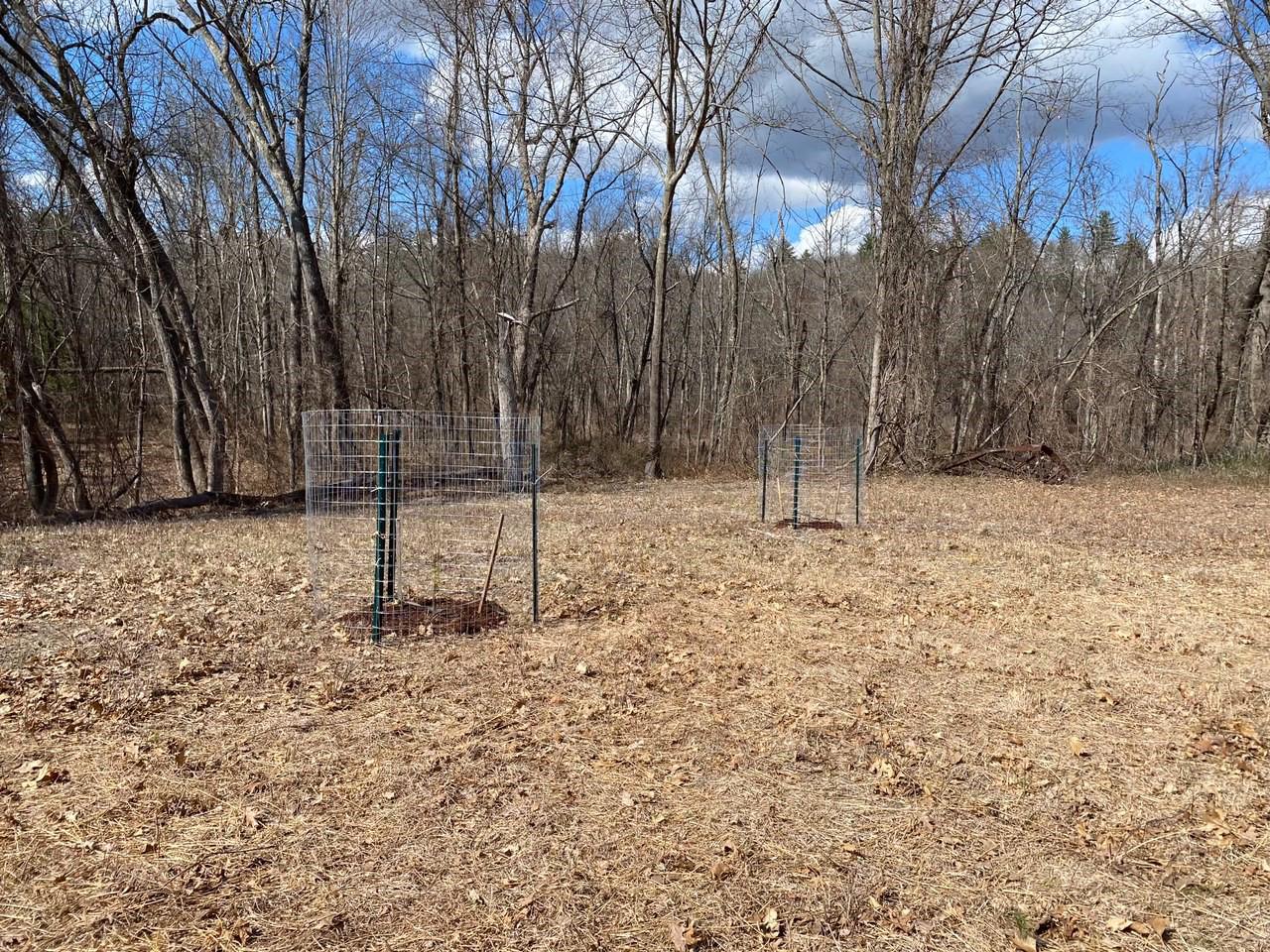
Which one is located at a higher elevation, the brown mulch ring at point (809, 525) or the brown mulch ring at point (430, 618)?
the brown mulch ring at point (809, 525)

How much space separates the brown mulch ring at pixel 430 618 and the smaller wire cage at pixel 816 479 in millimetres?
4452

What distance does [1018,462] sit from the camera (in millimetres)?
16297

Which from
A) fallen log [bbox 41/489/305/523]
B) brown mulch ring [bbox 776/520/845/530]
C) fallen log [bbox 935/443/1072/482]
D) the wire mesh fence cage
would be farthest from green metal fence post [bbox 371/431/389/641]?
fallen log [bbox 935/443/1072/482]

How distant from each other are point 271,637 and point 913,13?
1746 cm

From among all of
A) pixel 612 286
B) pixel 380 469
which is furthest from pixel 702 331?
pixel 380 469

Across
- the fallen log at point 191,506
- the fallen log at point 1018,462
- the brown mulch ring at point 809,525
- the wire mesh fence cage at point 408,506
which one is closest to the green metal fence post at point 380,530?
the wire mesh fence cage at point 408,506

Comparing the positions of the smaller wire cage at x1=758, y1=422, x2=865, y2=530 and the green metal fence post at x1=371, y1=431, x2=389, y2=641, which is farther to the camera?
the smaller wire cage at x1=758, y1=422, x2=865, y2=530

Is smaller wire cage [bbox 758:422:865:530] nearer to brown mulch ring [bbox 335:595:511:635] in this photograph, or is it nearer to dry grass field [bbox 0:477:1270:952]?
dry grass field [bbox 0:477:1270:952]

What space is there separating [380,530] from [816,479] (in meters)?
7.83

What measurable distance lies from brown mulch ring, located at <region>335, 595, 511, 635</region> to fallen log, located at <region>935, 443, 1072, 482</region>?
1333 centimetres

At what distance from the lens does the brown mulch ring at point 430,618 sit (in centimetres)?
552

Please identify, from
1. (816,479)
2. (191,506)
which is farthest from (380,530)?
(816,479)

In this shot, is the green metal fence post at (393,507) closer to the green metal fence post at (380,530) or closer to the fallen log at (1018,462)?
the green metal fence post at (380,530)

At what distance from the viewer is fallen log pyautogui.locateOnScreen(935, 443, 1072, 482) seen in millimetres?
15766
